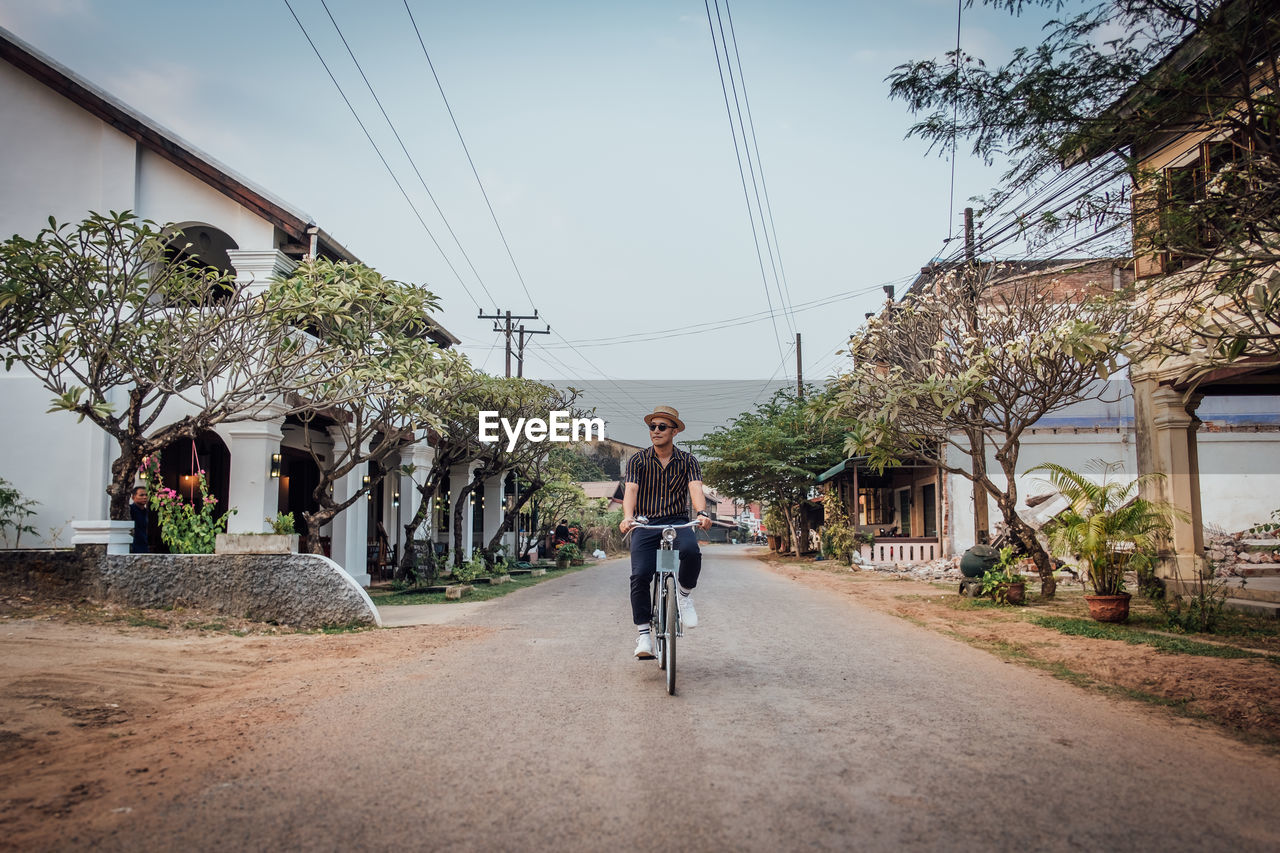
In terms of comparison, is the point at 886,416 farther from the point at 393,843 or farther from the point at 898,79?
the point at 393,843

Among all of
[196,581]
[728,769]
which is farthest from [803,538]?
[728,769]

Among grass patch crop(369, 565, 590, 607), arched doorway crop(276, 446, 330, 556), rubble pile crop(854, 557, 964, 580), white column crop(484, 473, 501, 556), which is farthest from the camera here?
white column crop(484, 473, 501, 556)

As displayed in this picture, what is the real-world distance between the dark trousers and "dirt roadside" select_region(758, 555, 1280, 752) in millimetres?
2973

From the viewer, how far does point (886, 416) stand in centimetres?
1153

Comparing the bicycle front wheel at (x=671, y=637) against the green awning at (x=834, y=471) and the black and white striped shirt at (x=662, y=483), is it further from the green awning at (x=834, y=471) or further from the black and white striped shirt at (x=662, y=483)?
the green awning at (x=834, y=471)

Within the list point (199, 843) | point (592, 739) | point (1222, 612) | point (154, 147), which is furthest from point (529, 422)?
point (199, 843)

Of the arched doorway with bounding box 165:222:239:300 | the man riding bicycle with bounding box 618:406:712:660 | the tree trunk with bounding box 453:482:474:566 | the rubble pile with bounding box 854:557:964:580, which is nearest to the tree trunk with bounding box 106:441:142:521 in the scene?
the arched doorway with bounding box 165:222:239:300

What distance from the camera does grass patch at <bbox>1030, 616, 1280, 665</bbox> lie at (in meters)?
7.72

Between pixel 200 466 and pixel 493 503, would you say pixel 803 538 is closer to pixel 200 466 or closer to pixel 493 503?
pixel 493 503

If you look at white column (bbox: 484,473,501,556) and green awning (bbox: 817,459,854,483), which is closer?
green awning (bbox: 817,459,854,483)

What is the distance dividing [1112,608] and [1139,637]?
3.63 feet

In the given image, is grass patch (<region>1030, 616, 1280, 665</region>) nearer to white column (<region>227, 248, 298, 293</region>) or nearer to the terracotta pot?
the terracotta pot

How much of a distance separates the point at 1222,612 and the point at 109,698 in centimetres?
1099

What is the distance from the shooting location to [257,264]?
13.5 meters
